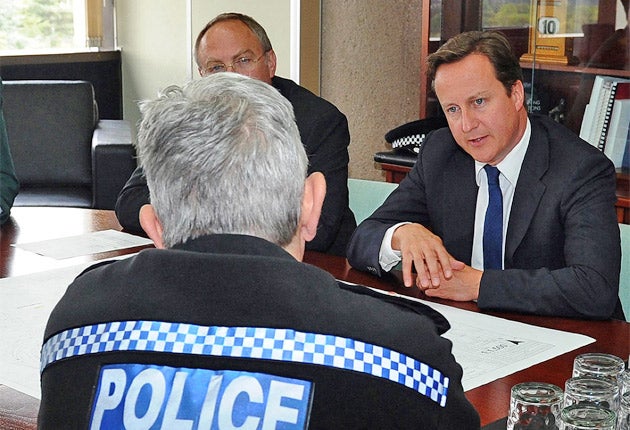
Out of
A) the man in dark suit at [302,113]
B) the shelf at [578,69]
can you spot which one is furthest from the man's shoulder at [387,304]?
the shelf at [578,69]

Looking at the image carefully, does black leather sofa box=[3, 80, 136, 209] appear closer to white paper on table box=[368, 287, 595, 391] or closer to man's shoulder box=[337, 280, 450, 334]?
white paper on table box=[368, 287, 595, 391]

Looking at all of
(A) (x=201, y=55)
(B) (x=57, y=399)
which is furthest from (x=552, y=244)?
(B) (x=57, y=399)

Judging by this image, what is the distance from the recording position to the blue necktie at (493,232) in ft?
7.84

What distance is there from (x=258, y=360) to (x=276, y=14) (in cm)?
451

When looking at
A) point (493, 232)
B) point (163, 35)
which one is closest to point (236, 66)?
point (493, 232)

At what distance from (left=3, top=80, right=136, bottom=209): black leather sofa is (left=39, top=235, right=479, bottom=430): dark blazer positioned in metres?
3.56

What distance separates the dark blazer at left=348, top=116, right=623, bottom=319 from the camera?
6.65 feet

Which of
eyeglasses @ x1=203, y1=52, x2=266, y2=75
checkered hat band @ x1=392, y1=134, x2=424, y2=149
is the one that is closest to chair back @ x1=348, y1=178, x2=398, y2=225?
eyeglasses @ x1=203, y1=52, x2=266, y2=75

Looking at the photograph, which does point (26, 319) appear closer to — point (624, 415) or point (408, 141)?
point (624, 415)

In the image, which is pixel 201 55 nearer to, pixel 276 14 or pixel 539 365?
pixel 539 365

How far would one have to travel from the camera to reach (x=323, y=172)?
9.53 feet

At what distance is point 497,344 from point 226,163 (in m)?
0.83

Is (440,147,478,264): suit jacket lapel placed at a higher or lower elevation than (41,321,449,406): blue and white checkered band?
lower

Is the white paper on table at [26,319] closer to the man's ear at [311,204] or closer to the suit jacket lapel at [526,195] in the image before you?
the man's ear at [311,204]
